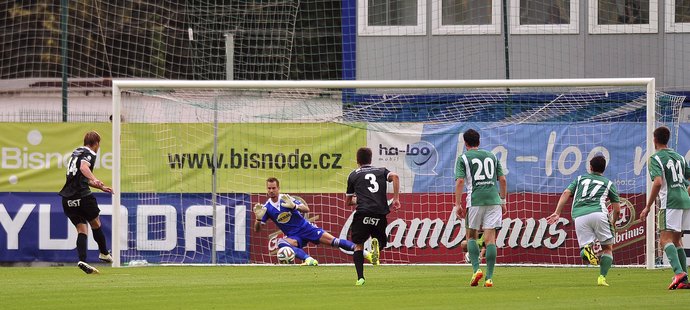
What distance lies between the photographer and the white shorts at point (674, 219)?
13.2 meters

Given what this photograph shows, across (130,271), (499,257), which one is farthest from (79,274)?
(499,257)

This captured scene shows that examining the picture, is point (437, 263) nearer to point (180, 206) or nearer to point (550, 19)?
point (180, 206)

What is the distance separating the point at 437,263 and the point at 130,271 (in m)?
4.88

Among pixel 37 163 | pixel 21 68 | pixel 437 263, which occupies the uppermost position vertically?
pixel 21 68

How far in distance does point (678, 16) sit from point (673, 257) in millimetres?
11140

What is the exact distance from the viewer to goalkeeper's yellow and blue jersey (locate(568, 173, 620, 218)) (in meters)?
14.0

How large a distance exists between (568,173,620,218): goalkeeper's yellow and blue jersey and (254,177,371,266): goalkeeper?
15.5ft

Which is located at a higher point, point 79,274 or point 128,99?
point 128,99

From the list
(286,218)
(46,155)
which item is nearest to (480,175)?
(286,218)

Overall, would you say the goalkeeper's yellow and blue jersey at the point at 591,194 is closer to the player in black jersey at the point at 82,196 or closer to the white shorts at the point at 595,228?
the white shorts at the point at 595,228

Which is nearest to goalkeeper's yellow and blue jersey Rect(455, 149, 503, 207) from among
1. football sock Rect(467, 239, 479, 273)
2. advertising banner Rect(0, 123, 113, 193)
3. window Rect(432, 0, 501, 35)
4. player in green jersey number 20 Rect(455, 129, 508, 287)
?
player in green jersey number 20 Rect(455, 129, 508, 287)

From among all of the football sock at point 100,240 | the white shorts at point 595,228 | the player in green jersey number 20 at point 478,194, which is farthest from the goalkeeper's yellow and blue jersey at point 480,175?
the football sock at point 100,240

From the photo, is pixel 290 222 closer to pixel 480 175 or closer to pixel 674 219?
pixel 480 175

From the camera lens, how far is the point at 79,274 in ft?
54.1
